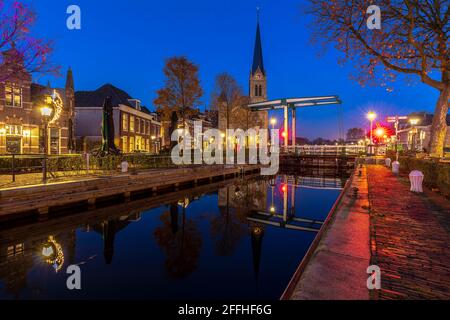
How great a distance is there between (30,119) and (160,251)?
26.3m

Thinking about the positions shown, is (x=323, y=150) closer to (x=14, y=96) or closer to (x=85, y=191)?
(x=85, y=191)

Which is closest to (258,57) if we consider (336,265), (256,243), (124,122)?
(124,122)

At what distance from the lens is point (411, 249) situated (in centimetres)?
466

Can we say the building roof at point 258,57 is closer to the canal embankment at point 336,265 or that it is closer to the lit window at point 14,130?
the lit window at point 14,130

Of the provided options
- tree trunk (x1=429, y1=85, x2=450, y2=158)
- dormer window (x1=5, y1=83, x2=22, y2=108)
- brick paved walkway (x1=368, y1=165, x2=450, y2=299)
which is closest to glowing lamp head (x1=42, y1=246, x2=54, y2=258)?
brick paved walkway (x1=368, y1=165, x2=450, y2=299)

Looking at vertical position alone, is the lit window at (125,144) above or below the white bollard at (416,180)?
above

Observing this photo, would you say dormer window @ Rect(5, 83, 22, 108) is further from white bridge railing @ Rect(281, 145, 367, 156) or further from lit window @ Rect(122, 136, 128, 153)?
white bridge railing @ Rect(281, 145, 367, 156)

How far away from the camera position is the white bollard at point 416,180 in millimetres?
10344

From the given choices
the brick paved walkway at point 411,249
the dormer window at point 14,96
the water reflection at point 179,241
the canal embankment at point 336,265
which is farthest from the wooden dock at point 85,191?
the dormer window at point 14,96

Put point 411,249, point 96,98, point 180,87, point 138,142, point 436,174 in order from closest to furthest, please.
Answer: point 411,249
point 436,174
point 180,87
point 96,98
point 138,142

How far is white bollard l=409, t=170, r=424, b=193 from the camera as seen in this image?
33.9 feet

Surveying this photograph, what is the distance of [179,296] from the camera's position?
5.43 metres

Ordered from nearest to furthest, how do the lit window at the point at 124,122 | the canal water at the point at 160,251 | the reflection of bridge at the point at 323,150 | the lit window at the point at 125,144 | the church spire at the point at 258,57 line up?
the canal water at the point at 160,251, the lit window at the point at 124,122, the lit window at the point at 125,144, the reflection of bridge at the point at 323,150, the church spire at the point at 258,57

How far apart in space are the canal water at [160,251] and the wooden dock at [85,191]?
640 mm
